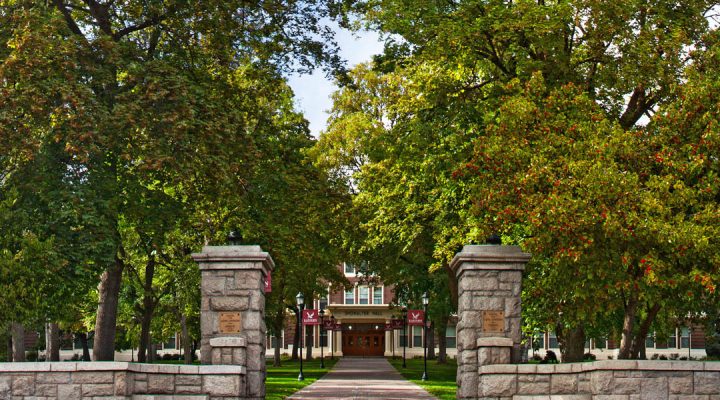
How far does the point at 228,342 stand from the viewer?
16.0m

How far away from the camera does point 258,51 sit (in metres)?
26.1

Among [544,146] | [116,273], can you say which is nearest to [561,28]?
[544,146]

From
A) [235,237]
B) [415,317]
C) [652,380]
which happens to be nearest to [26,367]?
[235,237]

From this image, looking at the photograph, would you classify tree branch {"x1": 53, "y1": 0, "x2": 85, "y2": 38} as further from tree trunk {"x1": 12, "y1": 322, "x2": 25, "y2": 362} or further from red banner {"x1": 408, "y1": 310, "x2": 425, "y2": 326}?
red banner {"x1": 408, "y1": 310, "x2": 425, "y2": 326}

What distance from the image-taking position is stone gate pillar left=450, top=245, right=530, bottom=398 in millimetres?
16219

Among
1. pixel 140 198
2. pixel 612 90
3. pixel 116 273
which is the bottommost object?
pixel 116 273

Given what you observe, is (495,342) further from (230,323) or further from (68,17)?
(68,17)

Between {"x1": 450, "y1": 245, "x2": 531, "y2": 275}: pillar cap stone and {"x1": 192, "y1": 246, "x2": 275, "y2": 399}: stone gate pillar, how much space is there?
135 inches

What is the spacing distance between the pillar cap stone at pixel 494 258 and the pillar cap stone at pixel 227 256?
337 centimetres

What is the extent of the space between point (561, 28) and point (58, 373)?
15.5m

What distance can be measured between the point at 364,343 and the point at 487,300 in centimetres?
6766

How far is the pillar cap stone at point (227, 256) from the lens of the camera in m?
16.1

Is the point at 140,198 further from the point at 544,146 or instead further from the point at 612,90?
the point at 612,90

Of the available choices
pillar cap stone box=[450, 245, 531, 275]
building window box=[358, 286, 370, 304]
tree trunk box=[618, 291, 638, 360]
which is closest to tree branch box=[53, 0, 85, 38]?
pillar cap stone box=[450, 245, 531, 275]
